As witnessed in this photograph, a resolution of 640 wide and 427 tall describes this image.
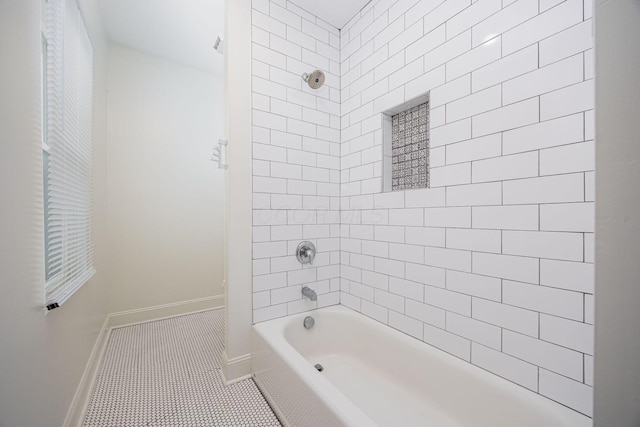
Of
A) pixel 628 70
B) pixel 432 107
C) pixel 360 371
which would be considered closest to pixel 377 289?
pixel 360 371

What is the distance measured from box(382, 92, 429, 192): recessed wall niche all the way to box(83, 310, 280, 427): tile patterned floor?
1.60 meters

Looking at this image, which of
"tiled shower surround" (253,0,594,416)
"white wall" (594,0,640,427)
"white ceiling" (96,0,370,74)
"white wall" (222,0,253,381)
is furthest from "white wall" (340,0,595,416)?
"white wall" (222,0,253,381)

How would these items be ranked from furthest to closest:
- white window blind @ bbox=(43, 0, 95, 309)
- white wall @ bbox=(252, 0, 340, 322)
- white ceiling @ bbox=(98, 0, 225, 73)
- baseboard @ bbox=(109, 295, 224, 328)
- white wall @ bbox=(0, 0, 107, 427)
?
baseboard @ bbox=(109, 295, 224, 328) → white ceiling @ bbox=(98, 0, 225, 73) → white wall @ bbox=(252, 0, 340, 322) → white window blind @ bbox=(43, 0, 95, 309) → white wall @ bbox=(0, 0, 107, 427)

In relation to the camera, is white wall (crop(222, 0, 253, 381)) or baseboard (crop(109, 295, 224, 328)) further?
baseboard (crop(109, 295, 224, 328))

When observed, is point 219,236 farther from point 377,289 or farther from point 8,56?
point 8,56

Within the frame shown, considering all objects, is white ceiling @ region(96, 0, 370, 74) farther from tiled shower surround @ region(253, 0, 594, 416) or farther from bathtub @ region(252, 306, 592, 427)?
bathtub @ region(252, 306, 592, 427)

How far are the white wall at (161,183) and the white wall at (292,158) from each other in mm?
1431

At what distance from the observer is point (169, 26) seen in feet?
6.97

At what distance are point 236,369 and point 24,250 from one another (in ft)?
4.22

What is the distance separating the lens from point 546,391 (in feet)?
3.11

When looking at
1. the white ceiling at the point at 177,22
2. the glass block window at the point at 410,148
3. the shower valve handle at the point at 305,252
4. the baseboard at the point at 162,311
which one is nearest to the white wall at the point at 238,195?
the shower valve handle at the point at 305,252

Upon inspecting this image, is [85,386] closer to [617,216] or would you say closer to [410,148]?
[617,216]

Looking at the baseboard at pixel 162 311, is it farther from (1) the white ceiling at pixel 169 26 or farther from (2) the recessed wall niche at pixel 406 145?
(1) the white ceiling at pixel 169 26

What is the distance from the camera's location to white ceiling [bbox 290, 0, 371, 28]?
1.77 metres
